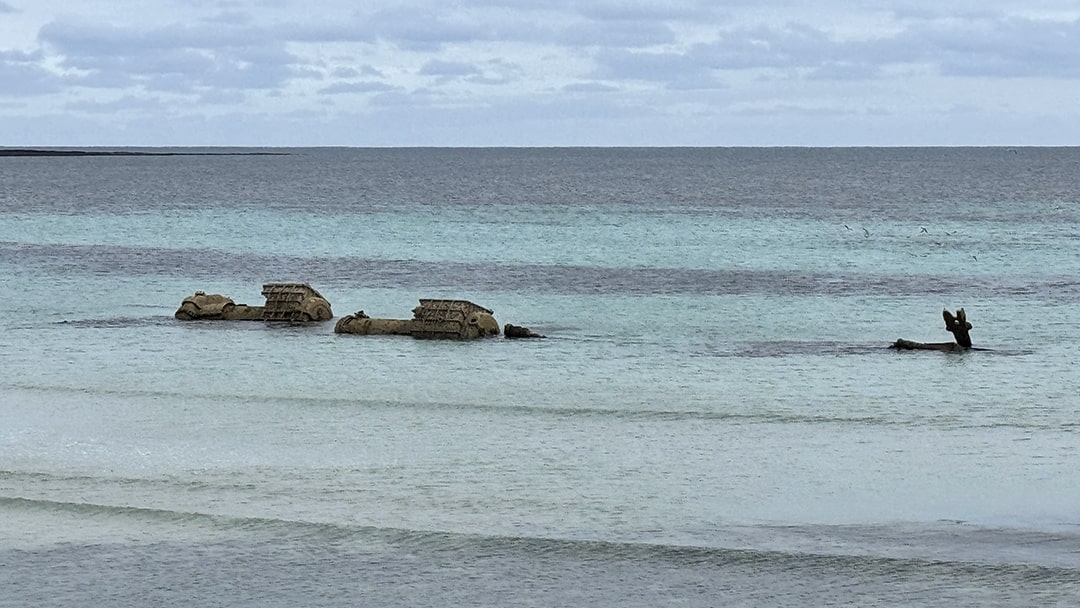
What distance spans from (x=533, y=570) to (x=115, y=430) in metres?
10.9

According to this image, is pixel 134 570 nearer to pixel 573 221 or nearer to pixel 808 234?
pixel 808 234

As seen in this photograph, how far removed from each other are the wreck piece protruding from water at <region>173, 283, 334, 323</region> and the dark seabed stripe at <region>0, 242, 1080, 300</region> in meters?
11.3

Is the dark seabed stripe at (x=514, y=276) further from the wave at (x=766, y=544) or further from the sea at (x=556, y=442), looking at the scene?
the wave at (x=766, y=544)

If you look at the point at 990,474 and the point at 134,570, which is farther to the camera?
the point at 990,474

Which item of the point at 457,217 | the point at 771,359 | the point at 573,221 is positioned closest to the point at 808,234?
the point at 573,221

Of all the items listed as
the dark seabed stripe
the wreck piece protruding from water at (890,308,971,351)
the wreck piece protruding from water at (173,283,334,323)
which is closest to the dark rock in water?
the wreck piece protruding from water at (173,283,334,323)

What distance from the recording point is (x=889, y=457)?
23469mm

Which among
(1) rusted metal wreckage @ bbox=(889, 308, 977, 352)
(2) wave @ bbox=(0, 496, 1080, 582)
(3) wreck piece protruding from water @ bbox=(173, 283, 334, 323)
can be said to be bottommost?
(2) wave @ bbox=(0, 496, 1080, 582)

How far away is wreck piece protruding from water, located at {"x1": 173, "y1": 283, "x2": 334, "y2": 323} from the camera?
4028cm

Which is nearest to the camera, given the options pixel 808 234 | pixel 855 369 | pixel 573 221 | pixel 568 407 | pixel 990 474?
pixel 990 474

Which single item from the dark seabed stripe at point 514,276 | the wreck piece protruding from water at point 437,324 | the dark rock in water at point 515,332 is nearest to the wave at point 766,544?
the wreck piece protruding from water at point 437,324

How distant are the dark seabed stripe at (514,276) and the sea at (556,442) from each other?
36 cm

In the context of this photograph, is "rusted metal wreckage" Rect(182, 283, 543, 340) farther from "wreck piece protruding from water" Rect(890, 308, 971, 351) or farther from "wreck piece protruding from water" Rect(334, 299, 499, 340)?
"wreck piece protruding from water" Rect(890, 308, 971, 351)

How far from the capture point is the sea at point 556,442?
→ 1741cm
